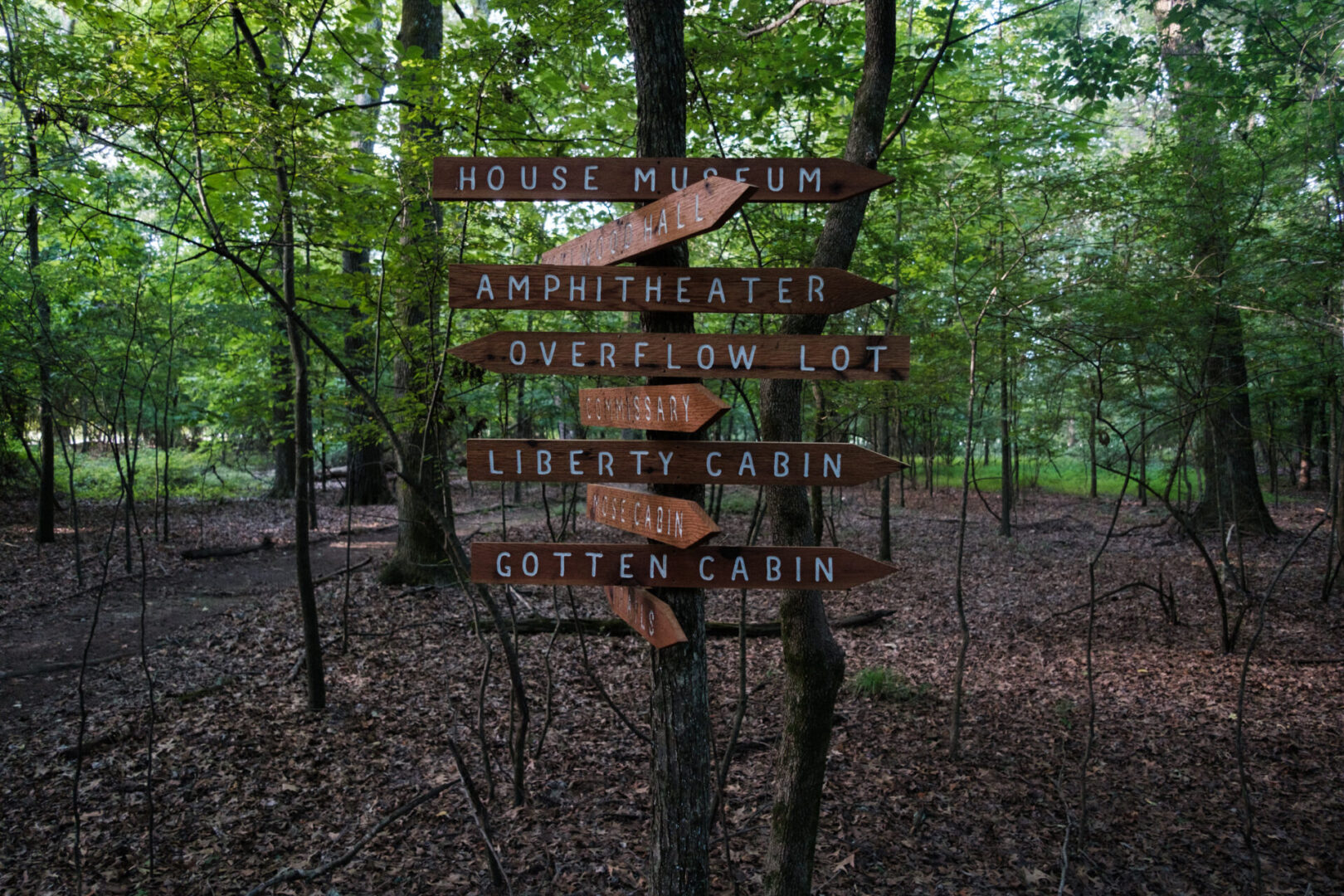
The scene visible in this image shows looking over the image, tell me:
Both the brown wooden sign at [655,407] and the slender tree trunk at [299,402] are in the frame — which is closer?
the brown wooden sign at [655,407]

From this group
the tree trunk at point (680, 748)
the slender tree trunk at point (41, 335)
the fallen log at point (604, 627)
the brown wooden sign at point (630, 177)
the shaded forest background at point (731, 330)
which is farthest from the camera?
the fallen log at point (604, 627)

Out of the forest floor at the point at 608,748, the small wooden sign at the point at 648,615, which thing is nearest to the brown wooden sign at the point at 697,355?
the small wooden sign at the point at 648,615

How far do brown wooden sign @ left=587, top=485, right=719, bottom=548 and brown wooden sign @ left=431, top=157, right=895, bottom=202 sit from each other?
1.03 m

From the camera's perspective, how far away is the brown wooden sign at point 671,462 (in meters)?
2.21

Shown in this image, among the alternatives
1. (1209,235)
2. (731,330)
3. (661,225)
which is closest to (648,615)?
(661,225)

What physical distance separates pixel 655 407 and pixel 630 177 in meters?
0.82

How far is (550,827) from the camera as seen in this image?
4141 mm

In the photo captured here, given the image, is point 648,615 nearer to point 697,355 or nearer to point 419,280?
point 697,355

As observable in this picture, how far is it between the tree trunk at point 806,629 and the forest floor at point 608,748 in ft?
1.10

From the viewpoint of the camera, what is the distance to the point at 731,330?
6188 mm

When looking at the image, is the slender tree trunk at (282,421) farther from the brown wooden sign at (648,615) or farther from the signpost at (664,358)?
the brown wooden sign at (648,615)

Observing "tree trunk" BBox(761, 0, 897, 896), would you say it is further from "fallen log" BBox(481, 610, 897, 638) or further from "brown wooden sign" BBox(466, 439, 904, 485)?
"fallen log" BBox(481, 610, 897, 638)

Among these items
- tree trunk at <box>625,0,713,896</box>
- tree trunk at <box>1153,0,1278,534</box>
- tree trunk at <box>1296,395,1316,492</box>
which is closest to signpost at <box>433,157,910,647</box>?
tree trunk at <box>625,0,713,896</box>

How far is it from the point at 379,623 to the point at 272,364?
309 inches
